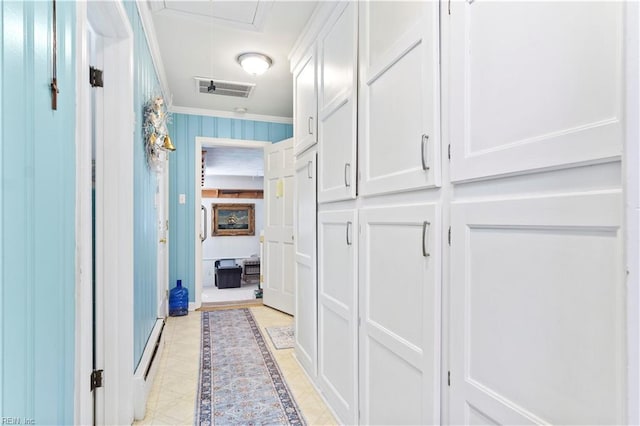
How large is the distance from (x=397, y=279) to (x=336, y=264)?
0.62m

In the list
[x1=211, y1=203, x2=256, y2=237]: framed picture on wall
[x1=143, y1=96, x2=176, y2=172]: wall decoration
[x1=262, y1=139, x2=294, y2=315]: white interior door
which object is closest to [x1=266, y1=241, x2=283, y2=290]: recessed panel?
[x1=262, y1=139, x2=294, y2=315]: white interior door

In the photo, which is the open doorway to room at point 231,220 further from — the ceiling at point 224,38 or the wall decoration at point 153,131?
the wall decoration at point 153,131

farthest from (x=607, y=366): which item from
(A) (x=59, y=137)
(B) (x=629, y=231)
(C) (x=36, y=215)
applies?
(A) (x=59, y=137)

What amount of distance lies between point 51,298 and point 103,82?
1.27 metres

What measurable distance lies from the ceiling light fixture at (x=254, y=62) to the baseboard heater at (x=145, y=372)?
7.52 feet

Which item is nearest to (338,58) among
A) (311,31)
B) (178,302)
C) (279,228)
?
(311,31)

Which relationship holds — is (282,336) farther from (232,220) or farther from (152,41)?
(232,220)

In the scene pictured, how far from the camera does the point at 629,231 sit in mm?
597

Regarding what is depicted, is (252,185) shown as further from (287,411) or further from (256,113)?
(287,411)

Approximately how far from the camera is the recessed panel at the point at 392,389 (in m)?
1.30

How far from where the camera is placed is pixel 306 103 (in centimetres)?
259

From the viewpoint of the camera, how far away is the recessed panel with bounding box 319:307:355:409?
71.4 inches

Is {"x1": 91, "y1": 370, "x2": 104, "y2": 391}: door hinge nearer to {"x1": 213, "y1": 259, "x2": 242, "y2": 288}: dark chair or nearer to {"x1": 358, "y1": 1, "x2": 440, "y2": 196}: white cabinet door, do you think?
{"x1": 358, "y1": 1, "x2": 440, "y2": 196}: white cabinet door

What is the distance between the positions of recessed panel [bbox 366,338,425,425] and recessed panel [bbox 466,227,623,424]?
32cm
